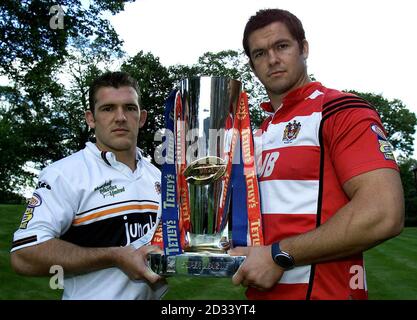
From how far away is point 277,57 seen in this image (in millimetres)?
2305

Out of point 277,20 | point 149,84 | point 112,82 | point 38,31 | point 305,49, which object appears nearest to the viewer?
point 277,20

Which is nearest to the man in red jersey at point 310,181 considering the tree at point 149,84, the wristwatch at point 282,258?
the wristwatch at point 282,258

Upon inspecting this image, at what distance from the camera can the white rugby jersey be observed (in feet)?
8.52

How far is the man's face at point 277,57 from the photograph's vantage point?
230 cm

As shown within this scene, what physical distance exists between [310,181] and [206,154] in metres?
0.48

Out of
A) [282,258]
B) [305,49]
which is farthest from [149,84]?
[282,258]

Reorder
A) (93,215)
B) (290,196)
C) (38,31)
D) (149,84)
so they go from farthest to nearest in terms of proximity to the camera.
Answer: (149,84) < (38,31) < (93,215) < (290,196)

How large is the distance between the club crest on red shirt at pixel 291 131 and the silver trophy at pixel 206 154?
0.85ft

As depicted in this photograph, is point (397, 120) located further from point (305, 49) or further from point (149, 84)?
point (305, 49)

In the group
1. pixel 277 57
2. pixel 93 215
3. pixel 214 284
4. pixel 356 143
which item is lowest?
pixel 214 284

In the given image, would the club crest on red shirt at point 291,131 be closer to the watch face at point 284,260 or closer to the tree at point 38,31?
the watch face at point 284,260

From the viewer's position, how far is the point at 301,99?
2.28 meters

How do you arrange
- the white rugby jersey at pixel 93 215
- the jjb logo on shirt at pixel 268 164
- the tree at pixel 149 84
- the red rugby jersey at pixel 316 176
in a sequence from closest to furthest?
the red rugby jersey at pixel 316 176 < the jjb logo on shirt at pixel 268 164 < the white rugby jersey at pixel 93 215 < the tree at pixel 149 84
